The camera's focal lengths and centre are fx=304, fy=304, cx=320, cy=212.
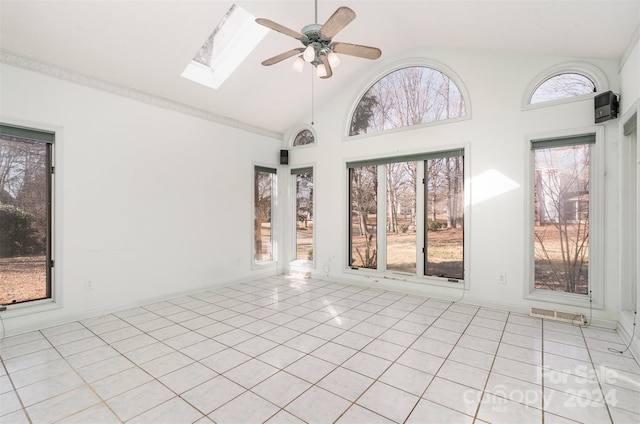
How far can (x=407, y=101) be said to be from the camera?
4.77 metres

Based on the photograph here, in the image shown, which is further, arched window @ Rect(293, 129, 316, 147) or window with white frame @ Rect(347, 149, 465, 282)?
arched window @ Rect(293, 129, 316, 147)

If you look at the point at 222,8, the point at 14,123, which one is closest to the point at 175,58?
the point at 222,8

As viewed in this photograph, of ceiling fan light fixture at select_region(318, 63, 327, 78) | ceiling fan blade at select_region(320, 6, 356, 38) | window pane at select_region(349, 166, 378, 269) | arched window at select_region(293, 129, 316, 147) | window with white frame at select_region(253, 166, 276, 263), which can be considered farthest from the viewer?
arched window at select_region(293, 129, 316, 147)

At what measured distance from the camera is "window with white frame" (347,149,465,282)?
14.4 feet

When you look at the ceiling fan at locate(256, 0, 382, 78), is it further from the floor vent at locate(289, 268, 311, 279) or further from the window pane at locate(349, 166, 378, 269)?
the floor vent at locate(289, 268, 311, 279)

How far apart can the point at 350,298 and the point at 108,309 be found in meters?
3.18

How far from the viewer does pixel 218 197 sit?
5.09m

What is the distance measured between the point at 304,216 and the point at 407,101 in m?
2.80

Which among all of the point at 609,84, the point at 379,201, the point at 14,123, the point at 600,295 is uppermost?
the point at 609,84

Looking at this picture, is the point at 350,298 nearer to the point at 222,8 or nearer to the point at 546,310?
the point at 546,310

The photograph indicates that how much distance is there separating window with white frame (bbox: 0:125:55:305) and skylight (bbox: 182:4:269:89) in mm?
1929

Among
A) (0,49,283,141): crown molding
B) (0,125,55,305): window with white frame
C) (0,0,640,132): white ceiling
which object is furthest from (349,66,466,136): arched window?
(0,125,55,305): window with white frame

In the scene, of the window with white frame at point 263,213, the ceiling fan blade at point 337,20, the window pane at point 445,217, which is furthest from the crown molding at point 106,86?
the window pane at point 445,217

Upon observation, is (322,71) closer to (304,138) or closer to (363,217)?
(363,217)
